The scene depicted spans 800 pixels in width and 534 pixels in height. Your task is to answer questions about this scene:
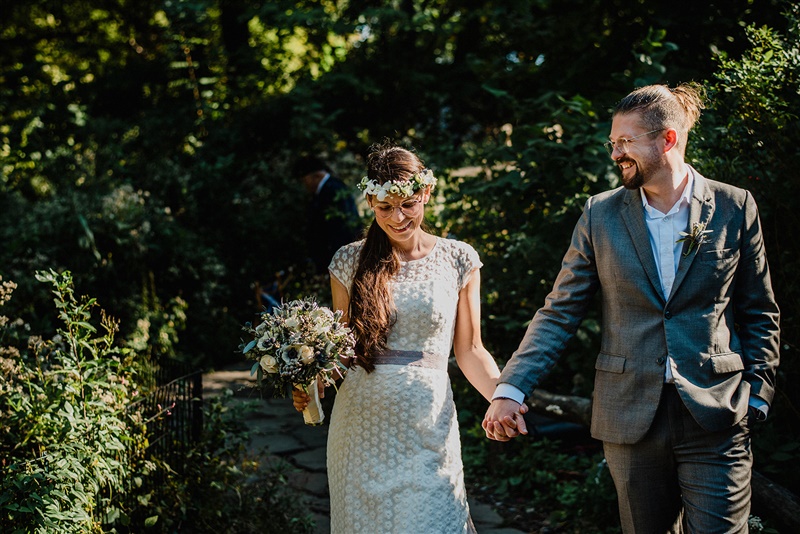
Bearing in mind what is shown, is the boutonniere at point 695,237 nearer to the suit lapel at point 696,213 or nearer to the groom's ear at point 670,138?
the suit lapel at point 696,213

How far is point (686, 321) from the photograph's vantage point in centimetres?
268

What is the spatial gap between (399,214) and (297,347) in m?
0.70

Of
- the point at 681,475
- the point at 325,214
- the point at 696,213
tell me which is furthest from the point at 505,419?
the point at 325,214

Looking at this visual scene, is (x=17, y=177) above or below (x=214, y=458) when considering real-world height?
above

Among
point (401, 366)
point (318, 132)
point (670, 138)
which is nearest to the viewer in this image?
point (670, 138)

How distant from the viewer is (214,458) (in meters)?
4.23

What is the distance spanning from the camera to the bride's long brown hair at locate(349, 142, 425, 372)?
10.3 feet

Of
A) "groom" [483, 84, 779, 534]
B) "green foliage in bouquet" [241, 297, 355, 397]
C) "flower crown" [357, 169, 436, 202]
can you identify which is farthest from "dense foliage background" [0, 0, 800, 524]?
"green foliage in bouquet" [241, 297, 355, 397]

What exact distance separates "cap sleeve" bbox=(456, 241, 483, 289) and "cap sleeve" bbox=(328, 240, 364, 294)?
0.43 m

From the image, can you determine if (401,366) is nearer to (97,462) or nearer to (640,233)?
(640,233)

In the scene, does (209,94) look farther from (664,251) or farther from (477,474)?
(664,251)

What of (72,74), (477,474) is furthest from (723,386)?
(72,74)

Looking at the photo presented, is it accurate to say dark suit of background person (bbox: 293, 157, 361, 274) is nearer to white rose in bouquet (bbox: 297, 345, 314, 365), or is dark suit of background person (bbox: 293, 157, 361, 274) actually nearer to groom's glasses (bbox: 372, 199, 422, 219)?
groom's glasses (bbox: 372, 199, 422, 219)

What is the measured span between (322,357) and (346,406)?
39 cm
